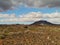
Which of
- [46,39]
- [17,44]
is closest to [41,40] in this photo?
[46,39]

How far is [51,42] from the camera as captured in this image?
3288 centimetres

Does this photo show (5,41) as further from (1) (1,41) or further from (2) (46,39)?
(2) (46,39)

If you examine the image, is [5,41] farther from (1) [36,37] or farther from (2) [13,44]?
(1) [36,37]

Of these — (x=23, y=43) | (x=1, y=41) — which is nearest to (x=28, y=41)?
(x=23, y=43)

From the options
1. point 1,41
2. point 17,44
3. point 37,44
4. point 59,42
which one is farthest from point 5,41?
point 59,42

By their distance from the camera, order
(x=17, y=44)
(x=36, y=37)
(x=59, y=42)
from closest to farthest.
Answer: (x=17, y=44), (x=59, y=42), (x=36, y=37)

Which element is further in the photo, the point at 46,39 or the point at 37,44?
the point at 46,39

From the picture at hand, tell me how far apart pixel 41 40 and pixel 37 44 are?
2.35 meters

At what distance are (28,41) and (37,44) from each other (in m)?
1.99

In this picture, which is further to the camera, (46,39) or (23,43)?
(46,39)

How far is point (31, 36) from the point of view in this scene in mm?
36375

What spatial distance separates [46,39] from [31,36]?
2839 mm

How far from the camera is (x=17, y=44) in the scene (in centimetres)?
3105

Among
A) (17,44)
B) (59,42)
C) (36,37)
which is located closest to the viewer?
(17,44)
